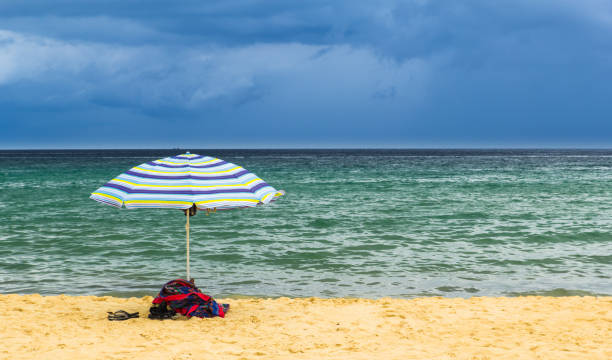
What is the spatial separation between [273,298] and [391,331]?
10.00 ft

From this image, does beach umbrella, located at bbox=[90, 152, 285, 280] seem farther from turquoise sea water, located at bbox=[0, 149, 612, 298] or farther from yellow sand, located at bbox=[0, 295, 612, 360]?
turquoise sea water, located at bbox=[0, 149, 612, 298]

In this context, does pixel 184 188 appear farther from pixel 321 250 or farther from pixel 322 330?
pixel 321 250

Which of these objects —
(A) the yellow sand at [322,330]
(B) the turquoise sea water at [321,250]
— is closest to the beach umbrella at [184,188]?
(A) the yellow sand at [322,330]

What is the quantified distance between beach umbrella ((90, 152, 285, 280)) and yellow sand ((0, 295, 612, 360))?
180 cm

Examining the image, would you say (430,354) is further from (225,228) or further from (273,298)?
(225,228)

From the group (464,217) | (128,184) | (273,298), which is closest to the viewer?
(128,184)

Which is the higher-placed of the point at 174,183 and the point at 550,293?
the point at 174,183

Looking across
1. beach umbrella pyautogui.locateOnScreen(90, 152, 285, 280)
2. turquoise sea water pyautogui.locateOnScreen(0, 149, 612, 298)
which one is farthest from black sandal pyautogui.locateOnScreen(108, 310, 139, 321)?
turquoise sea water pyautogui.locateOnScreen(0, 149, 612, 298)

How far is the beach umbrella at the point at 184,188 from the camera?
6969 millimetres

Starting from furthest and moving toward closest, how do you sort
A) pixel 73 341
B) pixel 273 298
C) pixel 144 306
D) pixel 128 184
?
pixel 273 298, pixel 144 306, pixel 128 184, pixel 73 341

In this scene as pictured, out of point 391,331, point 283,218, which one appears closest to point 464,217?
point 283,218

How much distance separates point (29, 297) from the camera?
9000mm

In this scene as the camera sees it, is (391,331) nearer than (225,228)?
Yes

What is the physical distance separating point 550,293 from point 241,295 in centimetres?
605
